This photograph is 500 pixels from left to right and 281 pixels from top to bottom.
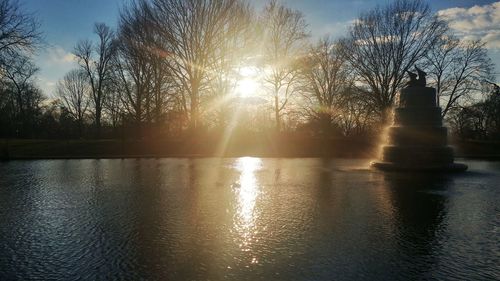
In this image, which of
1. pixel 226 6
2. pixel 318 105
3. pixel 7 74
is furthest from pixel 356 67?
pixel 7 74

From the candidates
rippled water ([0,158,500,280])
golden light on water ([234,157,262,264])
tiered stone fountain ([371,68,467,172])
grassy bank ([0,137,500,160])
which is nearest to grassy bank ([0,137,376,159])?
grassy bank ([0,137,500,160])

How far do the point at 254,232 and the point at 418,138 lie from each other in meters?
10.4

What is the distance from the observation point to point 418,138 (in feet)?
46.2

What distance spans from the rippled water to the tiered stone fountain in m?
3.26

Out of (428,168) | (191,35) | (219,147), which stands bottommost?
(428,168)

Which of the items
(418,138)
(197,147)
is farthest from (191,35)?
(418,138)

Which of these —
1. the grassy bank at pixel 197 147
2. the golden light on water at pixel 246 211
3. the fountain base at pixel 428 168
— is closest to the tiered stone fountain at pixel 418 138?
the fountain base at pixel 428 168

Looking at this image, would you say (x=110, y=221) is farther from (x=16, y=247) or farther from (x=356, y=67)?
(x=356, y=67)

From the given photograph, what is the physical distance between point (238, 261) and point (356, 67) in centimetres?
3532

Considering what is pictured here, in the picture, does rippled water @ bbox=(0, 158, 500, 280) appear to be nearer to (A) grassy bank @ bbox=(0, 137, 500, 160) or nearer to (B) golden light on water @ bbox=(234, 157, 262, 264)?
(B) golden light on water @ bbox=(234, 157, 262, 264)

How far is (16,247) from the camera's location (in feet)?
16.7

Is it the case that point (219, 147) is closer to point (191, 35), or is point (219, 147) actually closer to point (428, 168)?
point (191, 35)

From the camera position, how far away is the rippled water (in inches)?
164

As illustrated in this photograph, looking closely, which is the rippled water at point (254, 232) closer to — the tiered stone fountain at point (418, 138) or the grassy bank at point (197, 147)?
the tiered stone fountain at point (418, 138)
